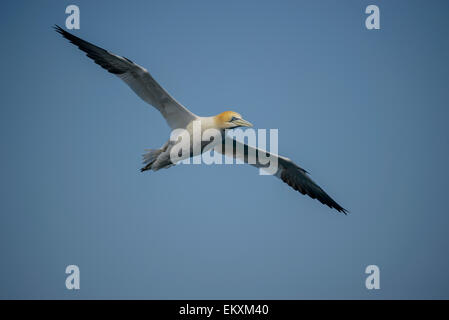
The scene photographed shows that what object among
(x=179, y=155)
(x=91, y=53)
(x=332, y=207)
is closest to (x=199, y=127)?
(x=179, y=155)

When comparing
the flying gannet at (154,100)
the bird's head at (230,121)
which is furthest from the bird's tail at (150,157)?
the bird's head at (230,121)

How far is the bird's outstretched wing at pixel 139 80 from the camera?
39.5 ft

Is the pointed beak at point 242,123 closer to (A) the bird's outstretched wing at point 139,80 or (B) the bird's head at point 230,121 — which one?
(B) the bird's head at point 230,121

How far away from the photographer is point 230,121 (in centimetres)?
1234

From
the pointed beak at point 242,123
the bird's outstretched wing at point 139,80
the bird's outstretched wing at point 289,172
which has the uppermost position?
the bird's outstretched wing at point 139,80

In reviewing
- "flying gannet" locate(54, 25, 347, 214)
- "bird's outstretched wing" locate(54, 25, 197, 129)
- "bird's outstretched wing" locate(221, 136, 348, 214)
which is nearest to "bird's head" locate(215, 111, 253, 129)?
"flying gannet" locate(54, 25, 347, 214)

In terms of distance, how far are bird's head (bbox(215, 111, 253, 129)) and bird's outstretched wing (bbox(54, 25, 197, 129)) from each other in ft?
2.34

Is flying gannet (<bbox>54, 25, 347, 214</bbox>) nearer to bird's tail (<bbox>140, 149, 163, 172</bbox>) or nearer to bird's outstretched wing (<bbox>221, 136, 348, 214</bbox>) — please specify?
bird's tail (<bbox>140, 149, 163, 172</bbox>)

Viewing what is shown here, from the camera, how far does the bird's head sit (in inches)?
482

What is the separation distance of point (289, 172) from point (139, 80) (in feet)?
16.7

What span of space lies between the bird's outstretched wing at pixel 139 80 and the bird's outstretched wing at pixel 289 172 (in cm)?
181

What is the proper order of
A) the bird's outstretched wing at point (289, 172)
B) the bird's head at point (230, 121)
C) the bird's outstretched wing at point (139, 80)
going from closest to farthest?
1. the bird's outstretched wing at point (139, 80)
2. the bird's head at point (230, 121)
3. the bird's outstretched wing at point (289, 172)
